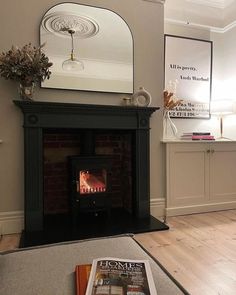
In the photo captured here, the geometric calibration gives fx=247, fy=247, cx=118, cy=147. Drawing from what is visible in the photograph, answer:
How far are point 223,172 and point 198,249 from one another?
135cm

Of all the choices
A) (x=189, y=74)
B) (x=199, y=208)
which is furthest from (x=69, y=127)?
(x=189, y=74)

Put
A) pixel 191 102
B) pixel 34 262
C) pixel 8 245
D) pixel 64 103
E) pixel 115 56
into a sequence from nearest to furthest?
pixel 34 262
pixel 8 245
pixel 64 103
pixel 115 56
pixel 191 102

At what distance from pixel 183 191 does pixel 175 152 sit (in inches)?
18.9

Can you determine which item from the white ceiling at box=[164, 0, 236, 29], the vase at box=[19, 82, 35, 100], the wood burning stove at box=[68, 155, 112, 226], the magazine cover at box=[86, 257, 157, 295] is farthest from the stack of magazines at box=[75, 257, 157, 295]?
the white ceiling at box=[164, 0, 236, 29]

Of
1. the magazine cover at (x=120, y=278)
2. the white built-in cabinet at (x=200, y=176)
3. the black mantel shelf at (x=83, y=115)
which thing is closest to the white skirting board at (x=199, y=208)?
the white built-in cabinet at (x=200, y=176)

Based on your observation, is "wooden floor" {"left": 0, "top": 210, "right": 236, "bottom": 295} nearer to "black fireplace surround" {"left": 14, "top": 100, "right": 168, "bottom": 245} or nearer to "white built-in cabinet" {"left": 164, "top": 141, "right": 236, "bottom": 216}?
"white built-in cabinet" {"left": 164, "top": 141, "right": 236, "bottom": 216}

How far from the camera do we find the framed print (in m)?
3.42

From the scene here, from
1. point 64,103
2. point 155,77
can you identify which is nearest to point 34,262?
point 64,103

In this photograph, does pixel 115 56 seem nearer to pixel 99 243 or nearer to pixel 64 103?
pixel 64 103

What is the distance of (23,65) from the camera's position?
225cm

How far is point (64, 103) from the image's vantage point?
241 centimetres

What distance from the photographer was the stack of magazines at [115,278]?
0.78 meters

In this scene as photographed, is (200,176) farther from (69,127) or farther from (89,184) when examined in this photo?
(69,127)

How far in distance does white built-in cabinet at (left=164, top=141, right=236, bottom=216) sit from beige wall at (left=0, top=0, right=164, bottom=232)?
0.52ft
